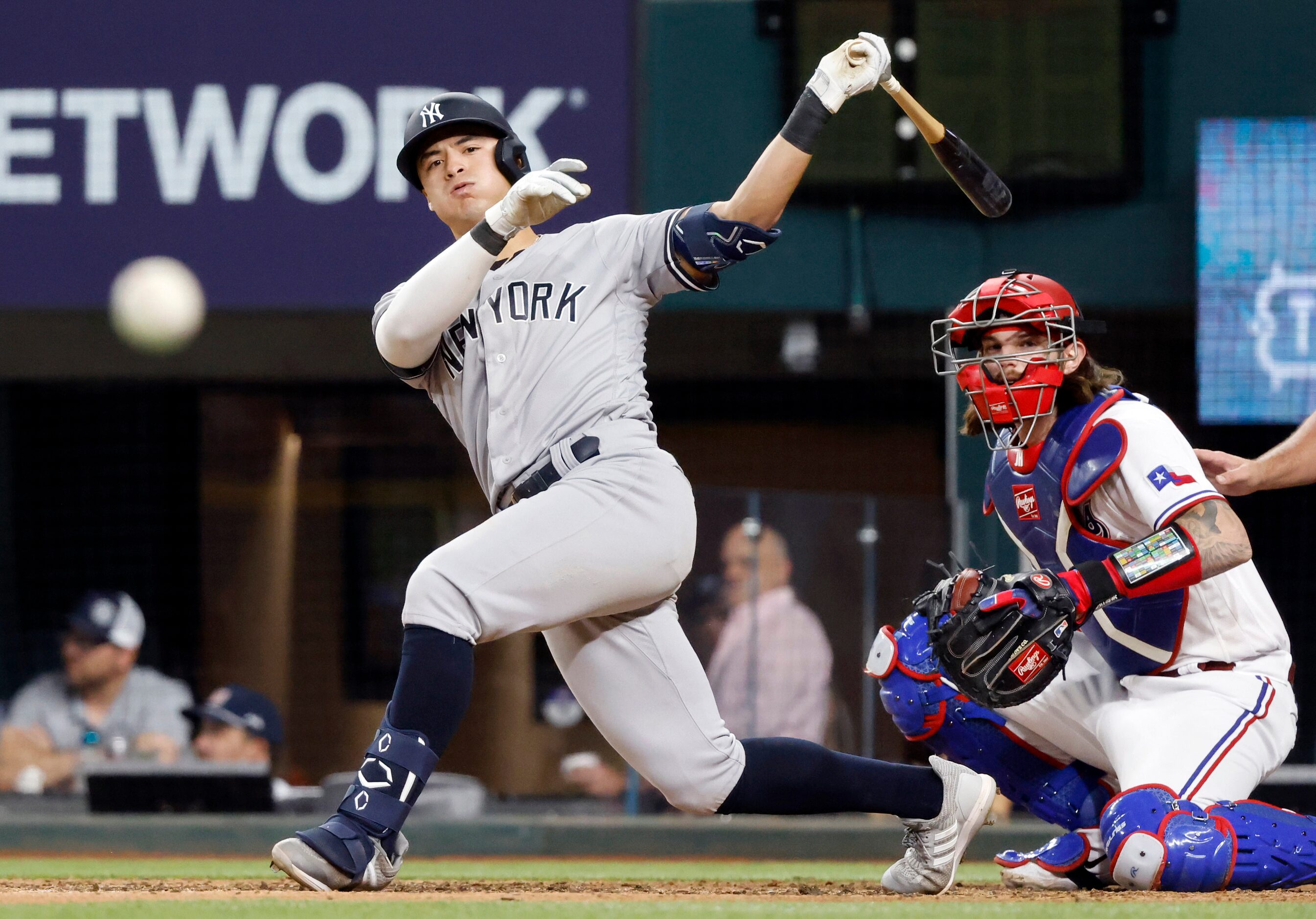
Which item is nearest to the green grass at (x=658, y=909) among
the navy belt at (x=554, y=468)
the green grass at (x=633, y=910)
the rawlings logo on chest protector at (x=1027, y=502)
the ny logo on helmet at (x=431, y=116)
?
the green grass at (x=633, y=910)

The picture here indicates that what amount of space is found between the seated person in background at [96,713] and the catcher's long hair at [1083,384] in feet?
13.8

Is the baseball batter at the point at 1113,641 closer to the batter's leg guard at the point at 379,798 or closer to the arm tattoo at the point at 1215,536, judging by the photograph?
the arm tattoo at the point at 1215,536

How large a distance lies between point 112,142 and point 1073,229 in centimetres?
403

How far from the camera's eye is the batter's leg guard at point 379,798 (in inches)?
106

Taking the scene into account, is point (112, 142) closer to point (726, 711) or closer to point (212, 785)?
point (212, 785)

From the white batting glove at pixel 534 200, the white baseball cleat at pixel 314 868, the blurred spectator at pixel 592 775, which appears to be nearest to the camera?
the white baseball cleat at pixel 314 868

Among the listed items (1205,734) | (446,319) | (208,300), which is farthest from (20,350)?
(1205,734)

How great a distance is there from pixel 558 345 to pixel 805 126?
58cm

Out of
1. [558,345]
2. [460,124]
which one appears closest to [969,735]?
[558,345]

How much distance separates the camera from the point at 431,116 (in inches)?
126

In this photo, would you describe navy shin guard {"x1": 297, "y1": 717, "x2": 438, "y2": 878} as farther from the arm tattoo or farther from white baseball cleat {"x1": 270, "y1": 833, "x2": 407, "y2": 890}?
the arm tattoo

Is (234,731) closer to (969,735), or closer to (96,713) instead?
(96,713)

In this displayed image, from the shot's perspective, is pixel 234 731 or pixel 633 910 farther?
pixel 234 731

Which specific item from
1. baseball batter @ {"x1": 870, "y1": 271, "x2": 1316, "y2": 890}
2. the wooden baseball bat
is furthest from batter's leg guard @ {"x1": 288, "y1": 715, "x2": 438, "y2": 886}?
the wooden baseball bat
